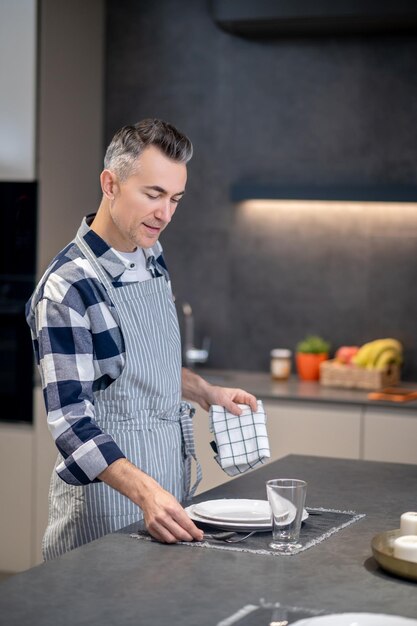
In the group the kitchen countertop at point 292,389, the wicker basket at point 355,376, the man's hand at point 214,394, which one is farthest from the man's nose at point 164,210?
the wicker basket at point 355,376

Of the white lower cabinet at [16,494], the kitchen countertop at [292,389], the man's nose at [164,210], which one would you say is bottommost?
the white lower cabinet at [16,494]

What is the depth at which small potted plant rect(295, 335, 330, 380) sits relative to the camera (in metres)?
4.34

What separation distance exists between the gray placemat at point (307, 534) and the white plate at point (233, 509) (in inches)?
1.6

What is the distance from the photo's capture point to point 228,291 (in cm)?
464

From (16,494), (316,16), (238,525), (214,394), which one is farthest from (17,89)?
(238,525)

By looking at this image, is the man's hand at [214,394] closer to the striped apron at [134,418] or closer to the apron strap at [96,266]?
the striped apron at [134,418]

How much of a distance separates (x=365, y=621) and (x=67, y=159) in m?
3.29

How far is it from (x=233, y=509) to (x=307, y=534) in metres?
0.18

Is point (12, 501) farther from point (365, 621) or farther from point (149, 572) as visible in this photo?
point (365, 621)

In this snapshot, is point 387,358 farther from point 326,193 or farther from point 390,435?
point 326,193

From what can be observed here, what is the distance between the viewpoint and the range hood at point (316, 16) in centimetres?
397

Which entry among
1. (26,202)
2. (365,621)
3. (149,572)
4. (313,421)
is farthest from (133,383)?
(26,202)

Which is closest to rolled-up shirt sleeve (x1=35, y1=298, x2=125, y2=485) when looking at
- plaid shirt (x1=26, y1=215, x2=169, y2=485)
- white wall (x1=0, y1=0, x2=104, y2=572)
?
plaid shirt (x1=26, y1=215, x2=169, y2=485)

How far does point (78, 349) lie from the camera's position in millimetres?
2125
